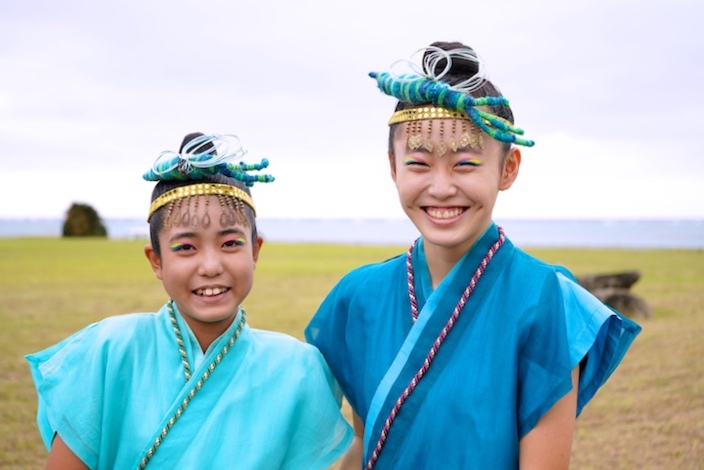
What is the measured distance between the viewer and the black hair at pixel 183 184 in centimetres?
287

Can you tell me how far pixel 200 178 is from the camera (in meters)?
2.86

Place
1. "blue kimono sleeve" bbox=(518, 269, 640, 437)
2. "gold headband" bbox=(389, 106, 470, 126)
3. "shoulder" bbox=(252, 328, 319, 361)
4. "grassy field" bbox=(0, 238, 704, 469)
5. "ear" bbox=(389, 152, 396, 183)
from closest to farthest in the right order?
"blue kimono sleeve" bbox=(518, 269, 640, 437)
"gold headband" bbox=(389, 106, 470, 126)
"ear" bbox=(389, 152, 396, 183)
"shoulder" bbox=(252, 328, 319, 361)
"grassy field" bbox=(0, 238, 704, 469)

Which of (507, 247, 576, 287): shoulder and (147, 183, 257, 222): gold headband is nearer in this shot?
(507, 247, 576, 287): shoulder

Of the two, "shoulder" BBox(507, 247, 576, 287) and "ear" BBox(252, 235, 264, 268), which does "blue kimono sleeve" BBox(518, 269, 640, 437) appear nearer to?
"shoulder" BBox(507, 247, 576, 287)

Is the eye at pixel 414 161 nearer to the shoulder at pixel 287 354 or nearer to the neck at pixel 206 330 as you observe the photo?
the shoulder at pixel 287 354

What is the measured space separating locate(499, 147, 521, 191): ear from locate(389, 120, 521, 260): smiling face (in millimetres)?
35

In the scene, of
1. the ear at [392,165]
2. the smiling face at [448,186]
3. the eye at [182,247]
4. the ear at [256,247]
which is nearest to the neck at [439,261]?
the smiling face at [448,186]

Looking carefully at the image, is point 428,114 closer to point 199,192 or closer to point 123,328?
point 199,192

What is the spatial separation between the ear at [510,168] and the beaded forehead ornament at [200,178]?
0.96m

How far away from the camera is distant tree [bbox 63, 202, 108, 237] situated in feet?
120

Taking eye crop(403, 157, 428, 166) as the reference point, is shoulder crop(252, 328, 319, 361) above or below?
below

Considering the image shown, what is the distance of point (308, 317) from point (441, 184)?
955cm

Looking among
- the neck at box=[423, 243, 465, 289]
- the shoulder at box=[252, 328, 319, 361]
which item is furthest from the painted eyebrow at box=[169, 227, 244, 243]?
the neck at box=[423, 243, 465, 289]

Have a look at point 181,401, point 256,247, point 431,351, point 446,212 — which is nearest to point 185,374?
point 181,401
